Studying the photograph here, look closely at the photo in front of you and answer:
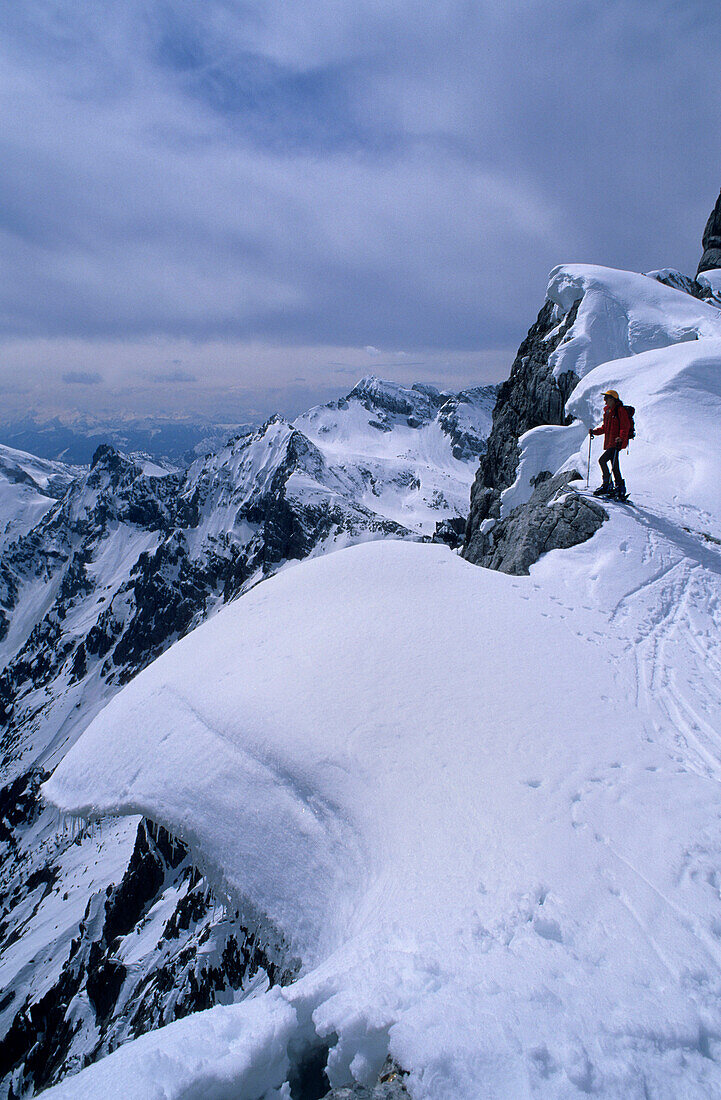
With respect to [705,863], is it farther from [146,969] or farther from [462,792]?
[146,969]

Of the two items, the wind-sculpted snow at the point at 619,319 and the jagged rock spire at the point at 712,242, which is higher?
the jagged rock spire at the point at 712,242

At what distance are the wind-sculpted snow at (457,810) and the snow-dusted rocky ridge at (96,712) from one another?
53.1 inches

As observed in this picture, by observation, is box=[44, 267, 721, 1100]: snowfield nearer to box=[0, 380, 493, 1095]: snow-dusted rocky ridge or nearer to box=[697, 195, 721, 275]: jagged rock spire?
box=[0, 380, 493, 1095]: snow-dusted rocky ridge

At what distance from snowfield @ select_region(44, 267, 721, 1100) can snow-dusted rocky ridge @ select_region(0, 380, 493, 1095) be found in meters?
1.29

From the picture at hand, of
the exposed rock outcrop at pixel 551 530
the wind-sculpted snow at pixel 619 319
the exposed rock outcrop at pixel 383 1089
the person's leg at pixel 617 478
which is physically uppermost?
the wind-sculpted snow at pixel 619 319

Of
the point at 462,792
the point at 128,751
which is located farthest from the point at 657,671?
the point at 128,751

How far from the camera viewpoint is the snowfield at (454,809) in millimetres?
3188

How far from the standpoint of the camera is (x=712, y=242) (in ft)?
168

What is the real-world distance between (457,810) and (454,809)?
0.12 ft

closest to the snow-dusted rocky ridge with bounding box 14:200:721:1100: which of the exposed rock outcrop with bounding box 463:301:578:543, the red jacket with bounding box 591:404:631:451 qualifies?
the red jacket with bounding box 591:404:631:451

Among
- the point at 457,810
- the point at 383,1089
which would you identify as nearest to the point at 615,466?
the point at 457,810

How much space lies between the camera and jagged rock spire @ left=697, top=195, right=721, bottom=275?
49.8 m

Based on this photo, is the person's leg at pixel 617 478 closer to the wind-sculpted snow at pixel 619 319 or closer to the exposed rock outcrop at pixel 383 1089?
the exposed rock outcrop at pixel 383 1089

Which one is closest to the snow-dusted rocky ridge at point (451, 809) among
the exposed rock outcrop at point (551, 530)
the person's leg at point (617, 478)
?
the exposed rock outcrop at point (551, 530)
